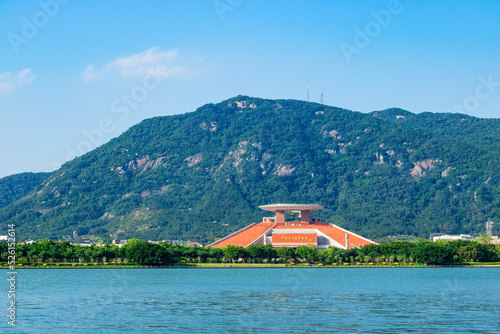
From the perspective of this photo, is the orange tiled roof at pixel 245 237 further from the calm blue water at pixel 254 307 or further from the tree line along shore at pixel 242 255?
the calm blue water at pixel 254 307

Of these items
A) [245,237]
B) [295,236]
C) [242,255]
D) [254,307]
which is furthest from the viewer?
[245,237]

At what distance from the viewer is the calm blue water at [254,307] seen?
4609 centimetres

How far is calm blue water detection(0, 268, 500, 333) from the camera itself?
1815 inches

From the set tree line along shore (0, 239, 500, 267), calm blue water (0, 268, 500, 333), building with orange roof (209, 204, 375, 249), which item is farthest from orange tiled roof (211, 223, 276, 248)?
calm blue water (0, 268, 500, 333)

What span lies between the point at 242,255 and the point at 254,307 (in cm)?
8190

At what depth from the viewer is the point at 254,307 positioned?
56.6 meters

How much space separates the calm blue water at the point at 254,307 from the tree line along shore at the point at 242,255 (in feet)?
126

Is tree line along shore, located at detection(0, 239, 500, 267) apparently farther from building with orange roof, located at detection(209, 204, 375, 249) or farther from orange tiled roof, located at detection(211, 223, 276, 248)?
orange tiled roof, located at detection(211, 223, 276, 248)

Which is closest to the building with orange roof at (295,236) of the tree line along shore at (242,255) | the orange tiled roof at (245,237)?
the orange tiled roof at (245,237)

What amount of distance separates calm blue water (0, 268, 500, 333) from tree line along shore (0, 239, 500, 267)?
126 feet

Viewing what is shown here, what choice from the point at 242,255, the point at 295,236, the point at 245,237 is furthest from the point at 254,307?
the point at 245,237

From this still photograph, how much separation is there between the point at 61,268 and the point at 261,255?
36.3 m

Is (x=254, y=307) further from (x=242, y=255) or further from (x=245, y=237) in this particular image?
(x=245, y=237)

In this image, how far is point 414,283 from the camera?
86312mm
